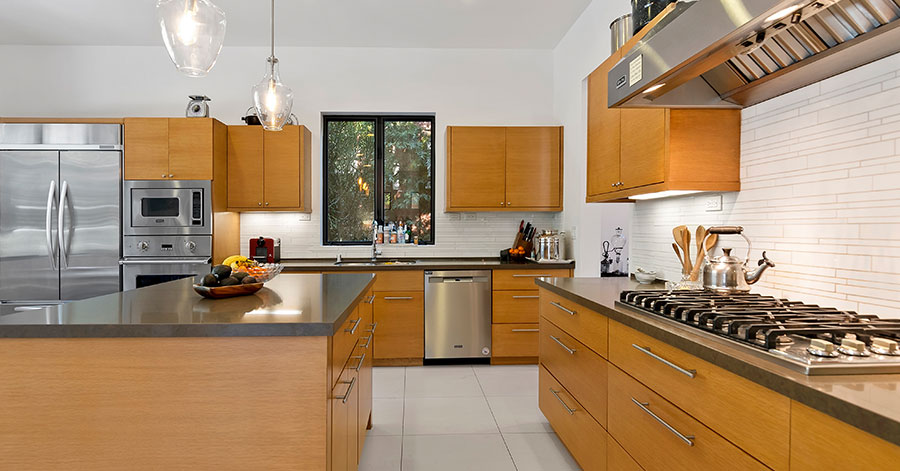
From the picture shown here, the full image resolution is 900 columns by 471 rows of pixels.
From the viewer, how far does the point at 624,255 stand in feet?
13.8

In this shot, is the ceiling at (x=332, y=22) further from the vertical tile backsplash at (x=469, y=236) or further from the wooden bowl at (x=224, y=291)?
the wooden bowl at (x=224, y=291)

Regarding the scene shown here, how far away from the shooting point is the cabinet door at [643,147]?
2.25 m

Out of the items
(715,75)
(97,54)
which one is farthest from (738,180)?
(97,54)

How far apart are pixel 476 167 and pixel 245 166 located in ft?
6.84

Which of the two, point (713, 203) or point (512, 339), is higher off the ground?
point (713, 203)

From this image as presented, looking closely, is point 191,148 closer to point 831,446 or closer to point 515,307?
point 515,307

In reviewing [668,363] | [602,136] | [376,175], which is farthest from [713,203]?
[376,175]

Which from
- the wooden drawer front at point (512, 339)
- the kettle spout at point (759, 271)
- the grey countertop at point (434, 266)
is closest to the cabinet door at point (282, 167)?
the grey countertop at point (434, 266)

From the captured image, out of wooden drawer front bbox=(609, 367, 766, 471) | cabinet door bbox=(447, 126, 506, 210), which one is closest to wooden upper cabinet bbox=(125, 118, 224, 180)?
cabinet door bbox=(447, 126, 506, 210)

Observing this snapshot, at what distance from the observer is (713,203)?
2.43m

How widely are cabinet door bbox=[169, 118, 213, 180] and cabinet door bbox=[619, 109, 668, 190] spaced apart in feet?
10.9

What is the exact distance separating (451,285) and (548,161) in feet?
4.84

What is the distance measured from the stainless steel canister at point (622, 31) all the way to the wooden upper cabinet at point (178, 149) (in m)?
3.26

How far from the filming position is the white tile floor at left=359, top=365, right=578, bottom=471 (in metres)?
2.54
